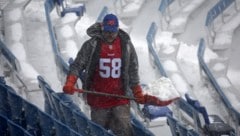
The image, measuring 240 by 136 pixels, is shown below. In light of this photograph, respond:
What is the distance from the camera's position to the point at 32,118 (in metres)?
4.30

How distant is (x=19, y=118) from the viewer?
439 cm

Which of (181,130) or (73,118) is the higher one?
(73,118)

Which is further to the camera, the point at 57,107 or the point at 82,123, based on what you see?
the point at 57,107

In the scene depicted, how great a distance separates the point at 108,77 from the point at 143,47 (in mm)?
3873

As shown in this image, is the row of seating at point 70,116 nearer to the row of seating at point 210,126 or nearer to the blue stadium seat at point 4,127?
the blue stadium seat at point 4,127

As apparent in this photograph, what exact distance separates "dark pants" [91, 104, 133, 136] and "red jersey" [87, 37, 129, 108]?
2.1 inches

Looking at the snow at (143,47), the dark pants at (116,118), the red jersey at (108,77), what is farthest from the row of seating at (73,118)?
the snow at (143,47)

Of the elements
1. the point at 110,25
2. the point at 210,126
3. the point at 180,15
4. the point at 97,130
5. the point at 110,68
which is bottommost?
the point at 210,126

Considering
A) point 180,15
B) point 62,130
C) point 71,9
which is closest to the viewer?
point 62,130

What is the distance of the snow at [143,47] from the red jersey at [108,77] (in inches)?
58.0

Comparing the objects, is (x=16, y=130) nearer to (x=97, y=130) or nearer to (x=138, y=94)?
(x=97, y=130)

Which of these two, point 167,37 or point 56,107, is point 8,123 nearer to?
point 56,107

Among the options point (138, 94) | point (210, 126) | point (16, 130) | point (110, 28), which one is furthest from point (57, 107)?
point (210, 126)

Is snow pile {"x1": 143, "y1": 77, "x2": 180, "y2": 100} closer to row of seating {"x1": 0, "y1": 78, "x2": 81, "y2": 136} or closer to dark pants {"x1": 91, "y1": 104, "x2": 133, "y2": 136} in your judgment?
dark pants {"x1": 91, "y1": 104, "x2": 133, "y2": 136}
